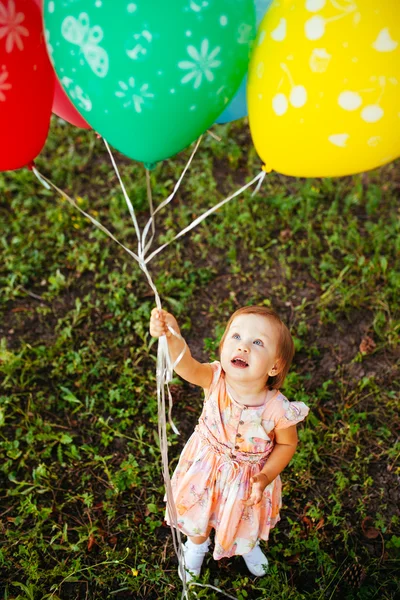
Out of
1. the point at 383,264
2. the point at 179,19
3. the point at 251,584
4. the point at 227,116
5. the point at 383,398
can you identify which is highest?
the point at 179,19

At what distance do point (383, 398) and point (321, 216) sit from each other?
4.11 feet

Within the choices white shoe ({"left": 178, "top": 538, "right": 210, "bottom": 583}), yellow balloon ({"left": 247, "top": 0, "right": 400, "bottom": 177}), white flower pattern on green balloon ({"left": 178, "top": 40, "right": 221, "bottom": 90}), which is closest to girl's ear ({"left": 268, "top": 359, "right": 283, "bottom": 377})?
yellow balloon ({"left": 247, "top": 0, "right": 400, "bottom": 177})

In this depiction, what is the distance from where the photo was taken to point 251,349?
1819mm

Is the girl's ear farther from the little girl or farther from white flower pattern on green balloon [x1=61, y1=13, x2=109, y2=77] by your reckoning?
white flower pattern on green balloon [x1=61, y1=13, x2=109, y2=77]

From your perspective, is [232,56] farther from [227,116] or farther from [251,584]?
[251,584]

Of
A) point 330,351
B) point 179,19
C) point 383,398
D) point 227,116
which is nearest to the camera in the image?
point 179,19

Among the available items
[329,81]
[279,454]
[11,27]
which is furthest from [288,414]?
[11,27]

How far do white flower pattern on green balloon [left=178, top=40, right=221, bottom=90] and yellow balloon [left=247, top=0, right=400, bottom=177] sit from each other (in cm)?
15

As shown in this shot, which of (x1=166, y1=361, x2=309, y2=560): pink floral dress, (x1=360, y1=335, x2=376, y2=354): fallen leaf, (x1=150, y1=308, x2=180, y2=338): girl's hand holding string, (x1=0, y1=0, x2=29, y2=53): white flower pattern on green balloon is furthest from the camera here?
(x1=360, y1=335, x2=376, y2=354): fallen leaf

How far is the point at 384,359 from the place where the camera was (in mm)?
2984

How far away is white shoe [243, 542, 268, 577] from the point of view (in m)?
2.24

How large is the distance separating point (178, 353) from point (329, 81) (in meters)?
0.94

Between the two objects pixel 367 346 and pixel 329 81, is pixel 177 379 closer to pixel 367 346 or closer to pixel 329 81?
pixel 367 346

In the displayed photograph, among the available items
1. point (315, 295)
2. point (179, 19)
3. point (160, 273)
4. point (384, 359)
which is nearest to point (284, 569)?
point (384, 359)
